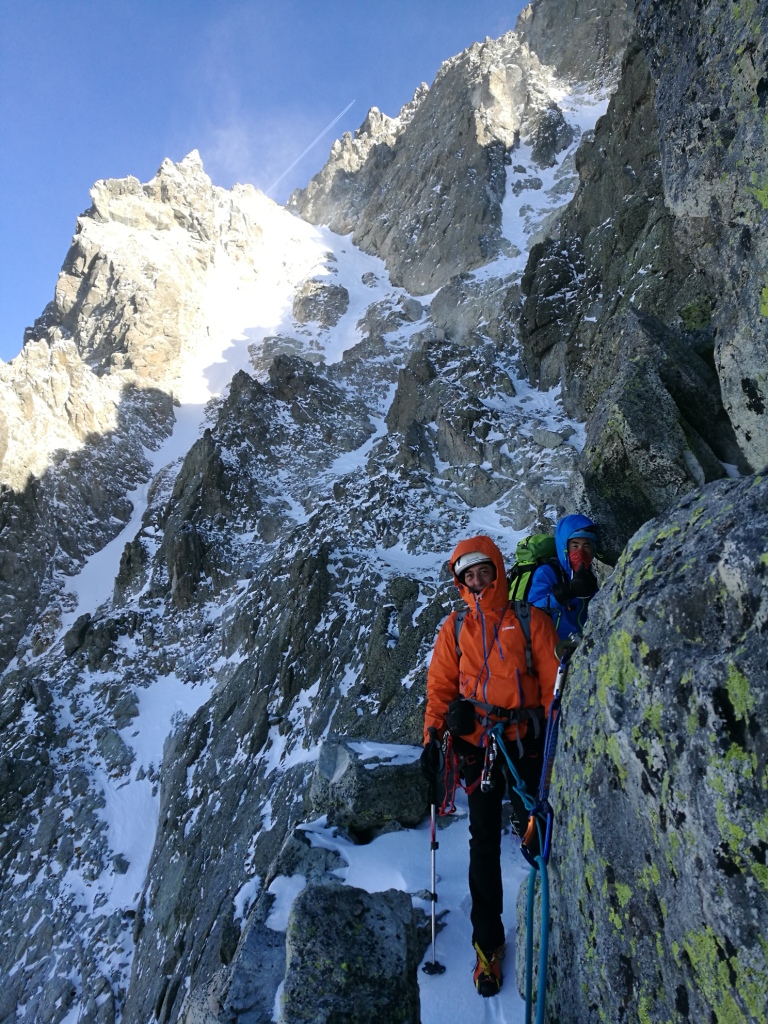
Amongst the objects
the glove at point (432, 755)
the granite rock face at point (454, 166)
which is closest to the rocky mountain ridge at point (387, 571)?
the granite rock face at point (454, 166)

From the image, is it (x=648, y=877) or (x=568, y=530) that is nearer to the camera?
(x=648, y=877)

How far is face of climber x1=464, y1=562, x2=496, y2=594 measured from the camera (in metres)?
4.75

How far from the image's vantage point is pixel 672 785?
255 centimetres

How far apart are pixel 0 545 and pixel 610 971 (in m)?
59.8

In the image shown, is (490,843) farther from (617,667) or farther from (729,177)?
(729,177)

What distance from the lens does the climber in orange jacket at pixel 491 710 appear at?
4.41 meters

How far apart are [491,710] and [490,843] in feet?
3.40

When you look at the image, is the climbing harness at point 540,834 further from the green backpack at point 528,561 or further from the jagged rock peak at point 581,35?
the jagged rock peak at point 581,35

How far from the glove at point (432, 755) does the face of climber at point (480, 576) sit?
128 centimetres

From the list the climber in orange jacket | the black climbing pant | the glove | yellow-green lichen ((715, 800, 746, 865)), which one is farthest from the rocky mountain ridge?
the glove

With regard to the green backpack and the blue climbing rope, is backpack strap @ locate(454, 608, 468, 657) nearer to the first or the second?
the blue climbing rope

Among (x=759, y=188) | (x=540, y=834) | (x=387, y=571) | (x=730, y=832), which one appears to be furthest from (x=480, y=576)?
(x=387, y=571)

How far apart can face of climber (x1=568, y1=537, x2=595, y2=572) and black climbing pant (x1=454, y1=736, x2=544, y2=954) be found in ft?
7.34

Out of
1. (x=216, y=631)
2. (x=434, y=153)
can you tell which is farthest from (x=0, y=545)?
(x=434, y=153)
